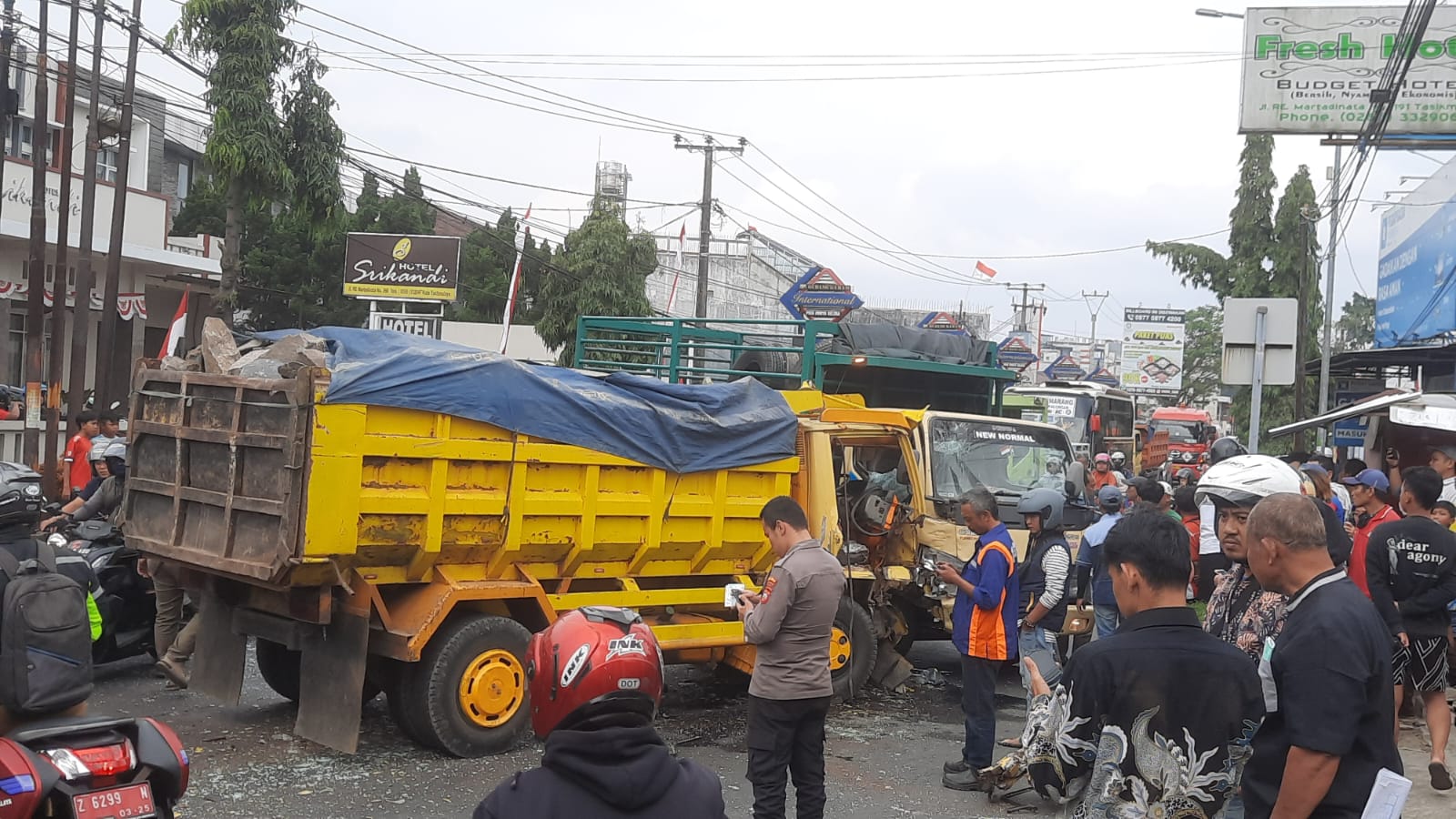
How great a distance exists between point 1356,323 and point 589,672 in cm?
9761

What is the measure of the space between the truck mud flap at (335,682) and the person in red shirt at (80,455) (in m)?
7.46

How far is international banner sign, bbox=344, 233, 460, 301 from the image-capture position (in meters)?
27.5

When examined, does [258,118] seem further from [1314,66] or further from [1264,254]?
[1264,254]

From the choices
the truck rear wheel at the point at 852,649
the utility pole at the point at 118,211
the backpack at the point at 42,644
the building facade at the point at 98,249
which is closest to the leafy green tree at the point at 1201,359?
the building facade at the point at 98,249

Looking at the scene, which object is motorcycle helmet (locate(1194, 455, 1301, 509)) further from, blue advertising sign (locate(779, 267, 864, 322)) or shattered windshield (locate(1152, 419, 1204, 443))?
shattered windshield (locate(1152, 419, 1204, 443))

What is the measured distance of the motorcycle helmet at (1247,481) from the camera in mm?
3969

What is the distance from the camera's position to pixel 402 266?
27672 millimetres

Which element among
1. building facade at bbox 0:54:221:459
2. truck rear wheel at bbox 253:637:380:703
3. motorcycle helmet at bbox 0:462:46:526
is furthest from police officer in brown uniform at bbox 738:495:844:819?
building facade at bbox 0:54:221:459

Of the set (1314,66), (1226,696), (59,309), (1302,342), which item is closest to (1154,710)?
(1226,696)

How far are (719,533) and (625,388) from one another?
1220 mm

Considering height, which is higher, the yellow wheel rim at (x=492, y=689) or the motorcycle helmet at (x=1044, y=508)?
the motorcycle helmet at (x=1044, y=508)

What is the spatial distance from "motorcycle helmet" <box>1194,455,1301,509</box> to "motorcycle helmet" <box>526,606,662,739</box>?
246cm

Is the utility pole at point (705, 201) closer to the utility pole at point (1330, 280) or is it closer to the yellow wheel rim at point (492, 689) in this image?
the utility pole at point (1330, 280)

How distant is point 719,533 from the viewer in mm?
8367
